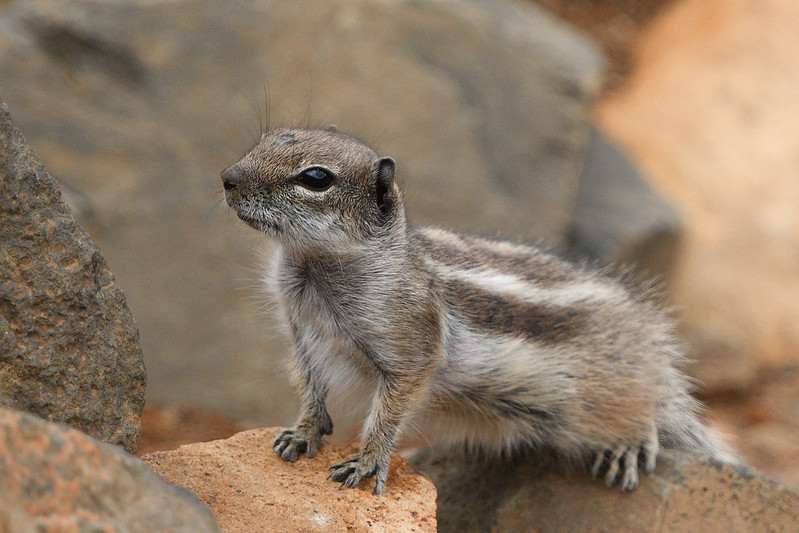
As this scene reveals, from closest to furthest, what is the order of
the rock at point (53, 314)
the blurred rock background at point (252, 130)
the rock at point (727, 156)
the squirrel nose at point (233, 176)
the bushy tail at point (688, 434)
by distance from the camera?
the rock at point (53, 314), the squirrel nose at point (233, 176), the bushy tail at point (688, 434), the blurred rock background at point (252, 130), the rock at point (727, 156)

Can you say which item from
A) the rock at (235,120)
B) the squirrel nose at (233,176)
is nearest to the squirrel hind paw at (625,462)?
the squirrel nose at (233,176)

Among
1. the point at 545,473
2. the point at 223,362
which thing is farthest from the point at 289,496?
the point at 223,362

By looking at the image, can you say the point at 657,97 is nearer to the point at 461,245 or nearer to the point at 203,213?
the point at 203,213

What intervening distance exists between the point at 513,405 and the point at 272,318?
144 cm

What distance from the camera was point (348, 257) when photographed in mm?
4500

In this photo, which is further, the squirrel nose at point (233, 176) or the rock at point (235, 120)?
the rock at point (235, 120)

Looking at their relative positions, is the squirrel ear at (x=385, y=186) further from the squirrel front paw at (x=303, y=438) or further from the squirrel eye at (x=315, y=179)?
the squirrel front paw at (x=303, y=438)

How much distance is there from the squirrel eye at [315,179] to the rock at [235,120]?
13.9 ft

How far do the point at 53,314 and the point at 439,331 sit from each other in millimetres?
1811

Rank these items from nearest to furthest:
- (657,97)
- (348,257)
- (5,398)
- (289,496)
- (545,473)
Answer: (5,398) → (289,496) → (348,257) → (545,473) → (657,97)

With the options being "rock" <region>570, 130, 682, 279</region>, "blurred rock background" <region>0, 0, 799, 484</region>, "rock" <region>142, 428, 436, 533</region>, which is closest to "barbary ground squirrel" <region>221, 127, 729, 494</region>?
"rock" <region>142, 428, 436, 533</region>

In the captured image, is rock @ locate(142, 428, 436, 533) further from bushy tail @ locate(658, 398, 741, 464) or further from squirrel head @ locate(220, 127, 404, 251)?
bushy tail @ locate(658, 398, 741, 464)

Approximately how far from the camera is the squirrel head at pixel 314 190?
4242mm

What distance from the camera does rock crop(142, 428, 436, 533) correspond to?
382cm
